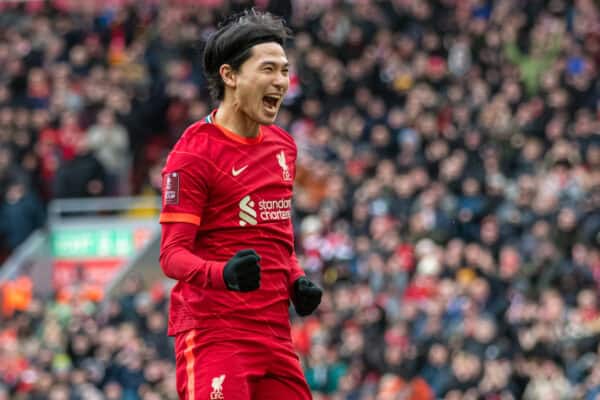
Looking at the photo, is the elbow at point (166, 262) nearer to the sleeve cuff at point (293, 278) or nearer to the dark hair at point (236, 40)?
the sleeve cuff at point (293, 278)

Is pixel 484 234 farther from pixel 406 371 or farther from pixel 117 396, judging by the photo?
pixel 117 396

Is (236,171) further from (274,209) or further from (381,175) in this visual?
(381,175)

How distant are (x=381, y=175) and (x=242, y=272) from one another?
40.7 feet

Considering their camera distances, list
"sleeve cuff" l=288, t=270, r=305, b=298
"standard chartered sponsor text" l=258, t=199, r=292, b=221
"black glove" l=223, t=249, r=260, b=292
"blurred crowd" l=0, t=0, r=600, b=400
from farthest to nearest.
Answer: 1. "blurred crowd" l=0, t=0, r=600, b=400
2. "sleeve cuff" l=288, t=270, r=305, b=298
3. "standard chartered sponsor text" l=258, t=199, r=292, b=221
4. "black glove" l=223, t=249, r=260, b=292

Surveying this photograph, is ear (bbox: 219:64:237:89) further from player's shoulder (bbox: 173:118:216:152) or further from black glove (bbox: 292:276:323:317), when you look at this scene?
black glove (bbox: 292:276:323:317)

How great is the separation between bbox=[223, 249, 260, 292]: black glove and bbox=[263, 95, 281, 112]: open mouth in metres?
0.75

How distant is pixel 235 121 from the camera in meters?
6.90

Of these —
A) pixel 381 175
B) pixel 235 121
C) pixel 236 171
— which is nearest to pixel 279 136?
pixel 235 121

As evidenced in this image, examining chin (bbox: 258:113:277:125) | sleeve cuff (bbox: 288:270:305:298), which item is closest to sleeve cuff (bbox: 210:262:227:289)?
sleeve cuff (bbox: 288:270:305:298)

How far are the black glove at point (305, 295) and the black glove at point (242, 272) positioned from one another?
0.56 metres

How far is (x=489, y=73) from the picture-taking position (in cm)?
2080

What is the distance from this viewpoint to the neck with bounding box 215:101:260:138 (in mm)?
6895

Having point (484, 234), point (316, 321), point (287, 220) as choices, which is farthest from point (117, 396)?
point (287, 220)

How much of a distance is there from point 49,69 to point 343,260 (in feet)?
24.8
